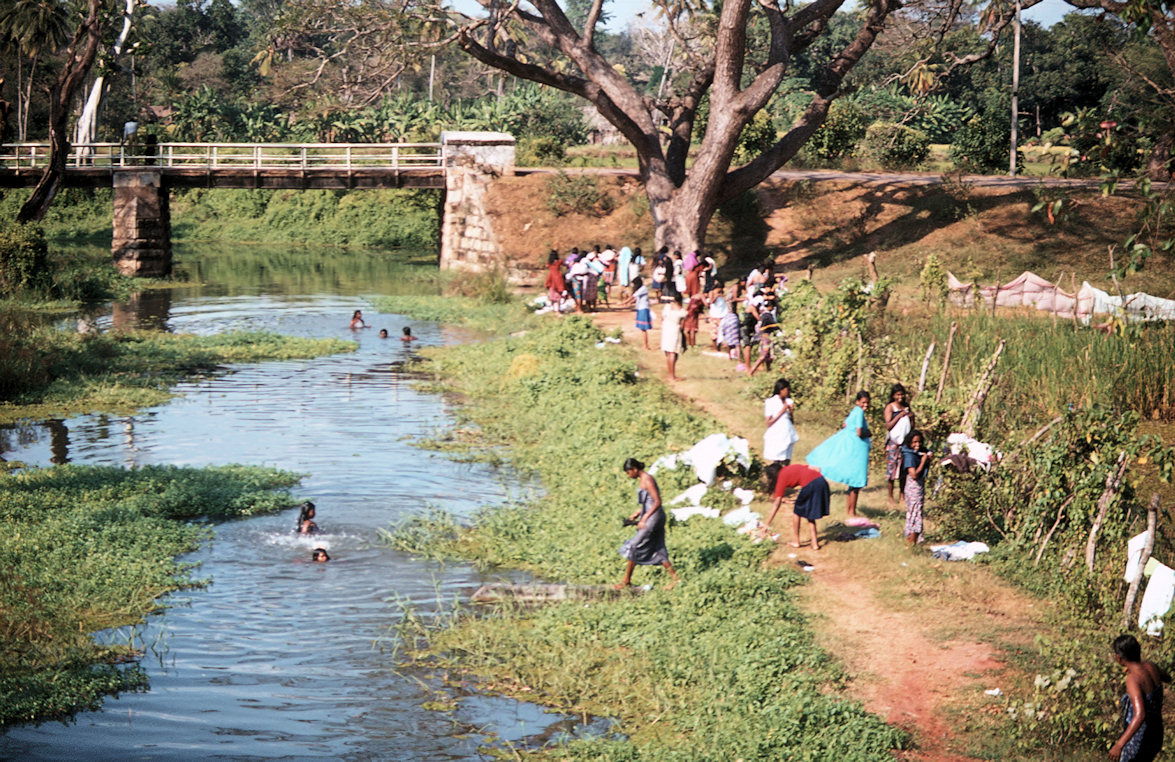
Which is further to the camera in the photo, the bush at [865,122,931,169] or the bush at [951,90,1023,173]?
the bush at [865,122,931,169]

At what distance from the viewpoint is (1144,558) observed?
1041cm

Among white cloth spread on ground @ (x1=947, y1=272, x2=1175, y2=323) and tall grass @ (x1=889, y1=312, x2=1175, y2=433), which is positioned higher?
white cloth spread on ground @ (x1=947, y1=272, x2=1175, y2=323)

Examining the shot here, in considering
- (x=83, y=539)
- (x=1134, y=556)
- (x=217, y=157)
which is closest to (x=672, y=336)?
(x=83, y=539)

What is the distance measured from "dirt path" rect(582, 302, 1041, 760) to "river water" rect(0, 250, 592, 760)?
278 cm

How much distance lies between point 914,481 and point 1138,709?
194 inches

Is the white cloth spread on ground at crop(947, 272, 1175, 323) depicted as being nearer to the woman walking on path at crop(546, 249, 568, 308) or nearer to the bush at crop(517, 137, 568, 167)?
the woman walking on path at crop(546, 249, 568, 308)

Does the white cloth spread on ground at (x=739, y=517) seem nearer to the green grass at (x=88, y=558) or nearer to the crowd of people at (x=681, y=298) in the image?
the green grass at (x=88, y=558)

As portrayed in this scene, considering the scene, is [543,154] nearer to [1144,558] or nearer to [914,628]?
[914,628]

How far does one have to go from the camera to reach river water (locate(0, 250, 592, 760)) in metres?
9.50

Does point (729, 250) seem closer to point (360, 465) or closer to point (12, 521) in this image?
point (360, 465)

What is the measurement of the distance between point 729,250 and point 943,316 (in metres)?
15.6

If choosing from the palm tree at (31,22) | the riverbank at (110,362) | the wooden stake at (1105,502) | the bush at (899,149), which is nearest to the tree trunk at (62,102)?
the palm tree at (31,22)

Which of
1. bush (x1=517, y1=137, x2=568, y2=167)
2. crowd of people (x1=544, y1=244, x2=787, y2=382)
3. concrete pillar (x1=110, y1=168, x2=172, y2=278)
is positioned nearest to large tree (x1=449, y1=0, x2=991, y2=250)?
crowd of people (x1=544, y1=244, x2=787, y2=382)

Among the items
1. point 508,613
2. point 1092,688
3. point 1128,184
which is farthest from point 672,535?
point 1128,184
